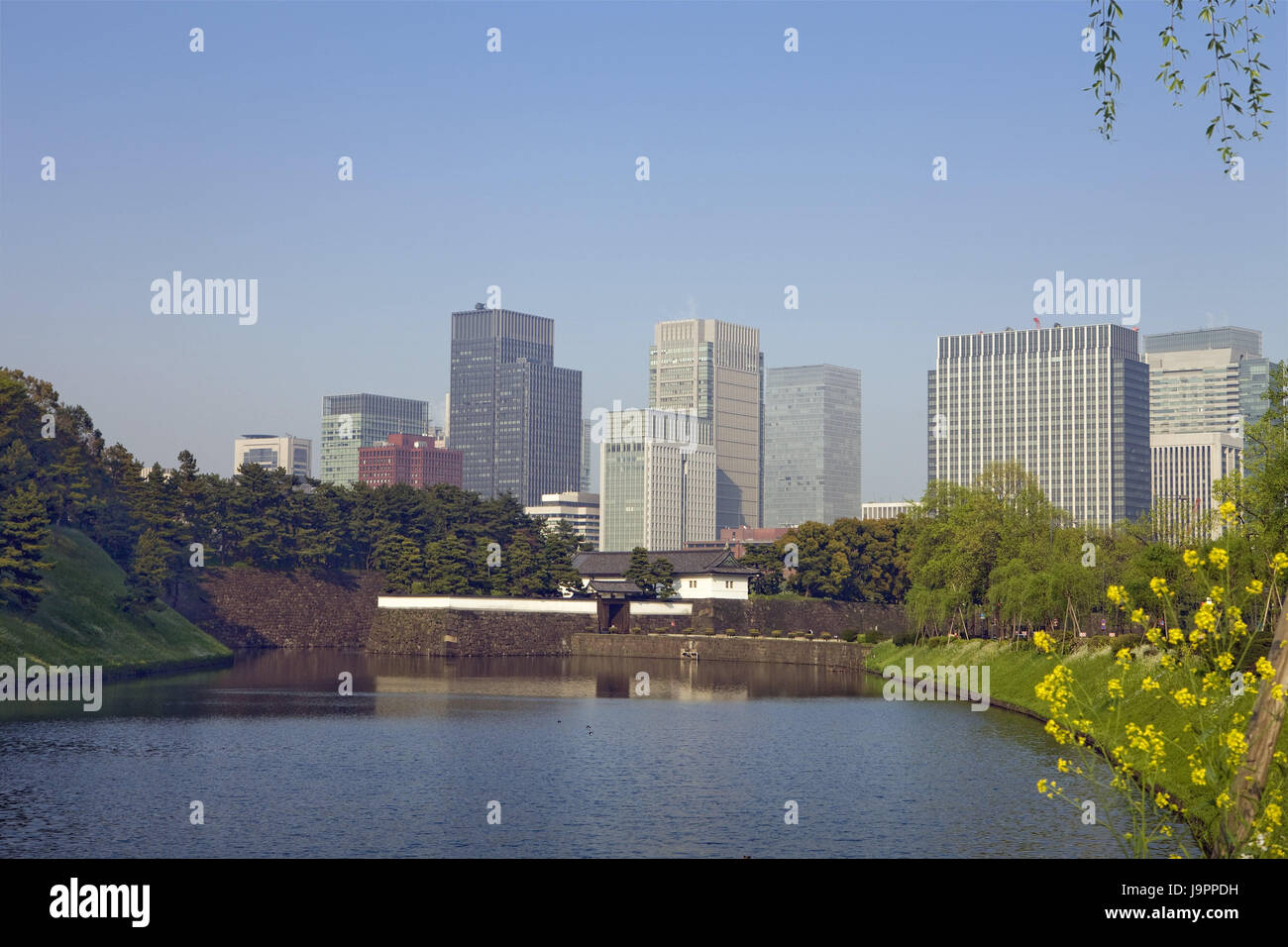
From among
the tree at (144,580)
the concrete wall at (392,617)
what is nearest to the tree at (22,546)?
the tree at (144,580)

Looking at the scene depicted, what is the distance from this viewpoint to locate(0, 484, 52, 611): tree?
6044cm

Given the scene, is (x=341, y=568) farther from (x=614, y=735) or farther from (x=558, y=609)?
(x=614, y=735)

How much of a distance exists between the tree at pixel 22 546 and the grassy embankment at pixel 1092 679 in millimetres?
45188

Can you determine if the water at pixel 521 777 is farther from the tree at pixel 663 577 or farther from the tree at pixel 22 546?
the tree at pixel 663 577

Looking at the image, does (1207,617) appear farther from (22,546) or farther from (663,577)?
(663,577)

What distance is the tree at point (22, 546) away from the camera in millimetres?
60438

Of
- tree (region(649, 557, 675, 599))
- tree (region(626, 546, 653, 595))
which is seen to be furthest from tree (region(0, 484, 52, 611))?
tree (region(649, 557, 675, 599))

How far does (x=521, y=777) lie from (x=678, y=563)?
73.0m

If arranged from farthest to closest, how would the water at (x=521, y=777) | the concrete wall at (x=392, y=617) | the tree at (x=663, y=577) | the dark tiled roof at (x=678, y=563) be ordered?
the dark tiled roof at (x=678, y=563) → the tree at (x=663, y=577) → the concrete wall at (x=392, y=617) → the water at (x=521, y=777)

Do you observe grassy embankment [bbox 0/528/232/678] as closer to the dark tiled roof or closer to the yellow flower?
the dark tiled roof

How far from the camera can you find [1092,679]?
151 ft
